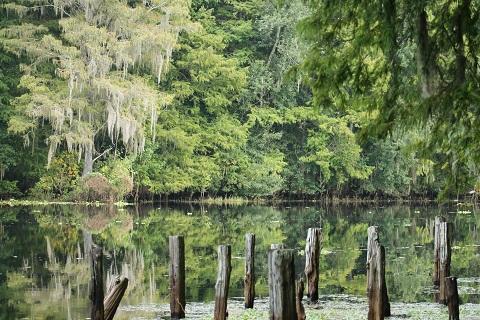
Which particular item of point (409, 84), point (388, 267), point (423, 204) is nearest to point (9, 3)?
point (423, 204)

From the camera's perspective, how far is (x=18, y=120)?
1794 inches

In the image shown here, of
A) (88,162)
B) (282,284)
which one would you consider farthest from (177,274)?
(88,162)

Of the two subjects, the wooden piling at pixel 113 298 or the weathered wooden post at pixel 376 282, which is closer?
the wooden piling at pixel 113 298

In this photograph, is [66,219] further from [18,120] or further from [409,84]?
[409,84]

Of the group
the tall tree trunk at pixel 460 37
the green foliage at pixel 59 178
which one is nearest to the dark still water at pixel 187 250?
the green foliage at pixel 59 178

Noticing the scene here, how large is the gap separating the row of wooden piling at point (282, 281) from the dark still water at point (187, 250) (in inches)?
31.7

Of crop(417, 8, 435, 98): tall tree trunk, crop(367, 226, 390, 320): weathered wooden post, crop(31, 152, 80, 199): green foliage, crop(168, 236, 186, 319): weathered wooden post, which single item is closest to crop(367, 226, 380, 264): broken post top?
crop(367, 226, 390, 320): weathered wooden post

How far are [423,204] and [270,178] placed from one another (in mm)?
8124

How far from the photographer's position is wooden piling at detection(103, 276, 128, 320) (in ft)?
40.9

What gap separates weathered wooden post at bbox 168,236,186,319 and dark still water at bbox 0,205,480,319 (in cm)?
63

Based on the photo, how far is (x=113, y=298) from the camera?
41.3ft

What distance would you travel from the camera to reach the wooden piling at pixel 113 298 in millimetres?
12469

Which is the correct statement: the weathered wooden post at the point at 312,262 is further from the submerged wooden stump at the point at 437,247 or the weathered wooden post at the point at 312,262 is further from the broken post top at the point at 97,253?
the broken post top at the point at 97,253

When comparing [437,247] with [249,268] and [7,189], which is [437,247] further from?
[7,189]
